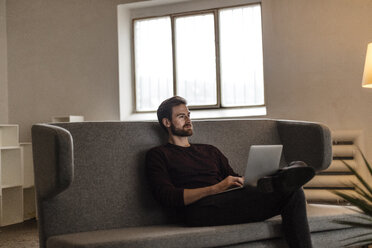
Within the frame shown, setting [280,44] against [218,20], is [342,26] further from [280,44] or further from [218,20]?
[218,20]

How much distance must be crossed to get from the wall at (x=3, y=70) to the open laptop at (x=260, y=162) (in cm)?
434

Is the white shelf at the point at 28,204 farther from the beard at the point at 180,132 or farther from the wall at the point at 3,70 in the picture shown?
the beard at the point at 180,132

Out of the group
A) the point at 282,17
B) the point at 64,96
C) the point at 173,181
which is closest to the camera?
the point at 173,181

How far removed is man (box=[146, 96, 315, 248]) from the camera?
1989 millimetres

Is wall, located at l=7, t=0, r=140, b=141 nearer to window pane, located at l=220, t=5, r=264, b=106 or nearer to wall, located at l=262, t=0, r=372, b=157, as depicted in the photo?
window pane, located at l=220, t=5, r=264, b=106

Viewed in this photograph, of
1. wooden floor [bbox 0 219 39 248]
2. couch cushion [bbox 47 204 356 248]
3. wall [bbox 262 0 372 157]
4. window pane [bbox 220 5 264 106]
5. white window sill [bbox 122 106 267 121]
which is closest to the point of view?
couch cushion [bbox 47 204 356 248]

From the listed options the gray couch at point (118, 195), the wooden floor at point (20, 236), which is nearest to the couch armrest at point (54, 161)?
the gray couch at point (118, 195)

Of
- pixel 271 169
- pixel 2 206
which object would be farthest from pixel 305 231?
pixel 2 206

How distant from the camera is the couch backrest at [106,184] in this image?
2.09 meters

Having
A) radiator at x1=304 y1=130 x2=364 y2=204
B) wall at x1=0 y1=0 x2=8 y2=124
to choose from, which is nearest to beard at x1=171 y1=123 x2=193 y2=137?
radiator at x1=304 y1=130 x2=364 y2=204

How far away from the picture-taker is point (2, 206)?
4.94 meters

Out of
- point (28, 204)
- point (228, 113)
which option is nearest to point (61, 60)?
point (28, 204)

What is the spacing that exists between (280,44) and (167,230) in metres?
Result: 3.06

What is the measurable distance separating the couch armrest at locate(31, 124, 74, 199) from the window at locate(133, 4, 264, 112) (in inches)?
128
